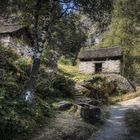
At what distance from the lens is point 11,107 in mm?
13312

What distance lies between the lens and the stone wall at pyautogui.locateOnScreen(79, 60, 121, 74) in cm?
4003

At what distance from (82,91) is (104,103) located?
2372 mm

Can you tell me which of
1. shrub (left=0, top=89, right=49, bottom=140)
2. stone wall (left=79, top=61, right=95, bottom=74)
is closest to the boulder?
shrub (left=0, top=89, right=49, bottom=140)

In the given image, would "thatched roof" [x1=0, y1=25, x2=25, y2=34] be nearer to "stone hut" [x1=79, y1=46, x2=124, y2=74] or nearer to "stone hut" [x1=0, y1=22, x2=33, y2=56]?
"stone hut" [x1=0, y1=22, x2=33, y2=56]

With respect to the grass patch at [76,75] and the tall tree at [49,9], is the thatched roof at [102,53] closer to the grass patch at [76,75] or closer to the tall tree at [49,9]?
the grass patch at [76,75]

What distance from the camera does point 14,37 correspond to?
33.1 metres

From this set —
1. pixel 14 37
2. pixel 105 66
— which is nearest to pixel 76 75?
pixel 105 66

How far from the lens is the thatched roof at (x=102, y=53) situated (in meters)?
40.6

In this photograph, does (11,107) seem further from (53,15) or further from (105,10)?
(105,10)

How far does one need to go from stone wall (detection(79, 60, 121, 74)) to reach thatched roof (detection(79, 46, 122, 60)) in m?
0.78

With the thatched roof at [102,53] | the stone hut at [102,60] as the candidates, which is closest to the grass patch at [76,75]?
the stone hut at [102,60]

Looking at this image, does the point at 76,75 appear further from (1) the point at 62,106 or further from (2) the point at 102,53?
(1) the point at 62,106

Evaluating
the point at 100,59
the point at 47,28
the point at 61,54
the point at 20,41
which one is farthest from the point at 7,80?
the point at 61,54

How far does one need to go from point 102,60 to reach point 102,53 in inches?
40.6
